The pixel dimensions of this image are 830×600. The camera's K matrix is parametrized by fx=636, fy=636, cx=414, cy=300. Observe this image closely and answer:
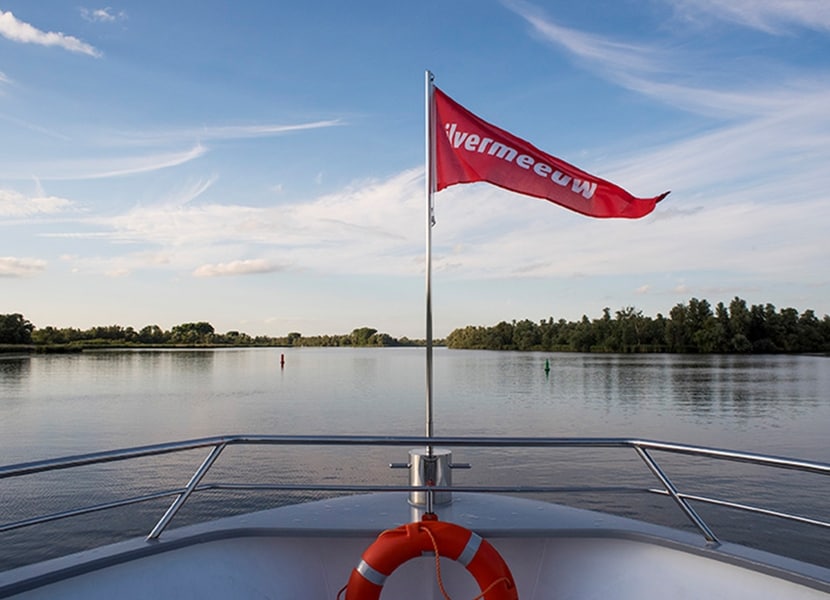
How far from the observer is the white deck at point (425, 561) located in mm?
2426

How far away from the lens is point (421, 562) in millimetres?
2811

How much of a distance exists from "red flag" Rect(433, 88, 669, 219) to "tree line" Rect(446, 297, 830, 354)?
10630 cm

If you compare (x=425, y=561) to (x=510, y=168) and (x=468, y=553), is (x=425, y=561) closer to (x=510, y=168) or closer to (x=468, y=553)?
(x=468, y=553)

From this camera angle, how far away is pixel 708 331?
332 ft

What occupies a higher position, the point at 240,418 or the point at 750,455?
the point at 750,455

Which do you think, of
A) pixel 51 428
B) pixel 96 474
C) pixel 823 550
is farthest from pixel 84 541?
pixel 51 428

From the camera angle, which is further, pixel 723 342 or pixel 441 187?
pixel 723 342

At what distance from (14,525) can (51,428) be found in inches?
852

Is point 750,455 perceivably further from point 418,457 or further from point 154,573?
point 154,573

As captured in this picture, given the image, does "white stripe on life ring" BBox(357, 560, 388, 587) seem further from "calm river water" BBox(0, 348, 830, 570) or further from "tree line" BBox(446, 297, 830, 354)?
"tree line" BBox(446, 297, 830, 354)

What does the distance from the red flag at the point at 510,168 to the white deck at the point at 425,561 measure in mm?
2188

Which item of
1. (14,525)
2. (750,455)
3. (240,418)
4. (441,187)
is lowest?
(240,418)

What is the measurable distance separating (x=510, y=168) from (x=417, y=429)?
1676 centimetres

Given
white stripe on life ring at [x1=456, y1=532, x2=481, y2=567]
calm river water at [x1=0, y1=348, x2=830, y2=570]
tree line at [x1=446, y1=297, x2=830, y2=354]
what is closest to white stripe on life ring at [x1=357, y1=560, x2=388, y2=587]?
white stripe on life ring at [x1=456, y1=532, x2=481, y2=567]
